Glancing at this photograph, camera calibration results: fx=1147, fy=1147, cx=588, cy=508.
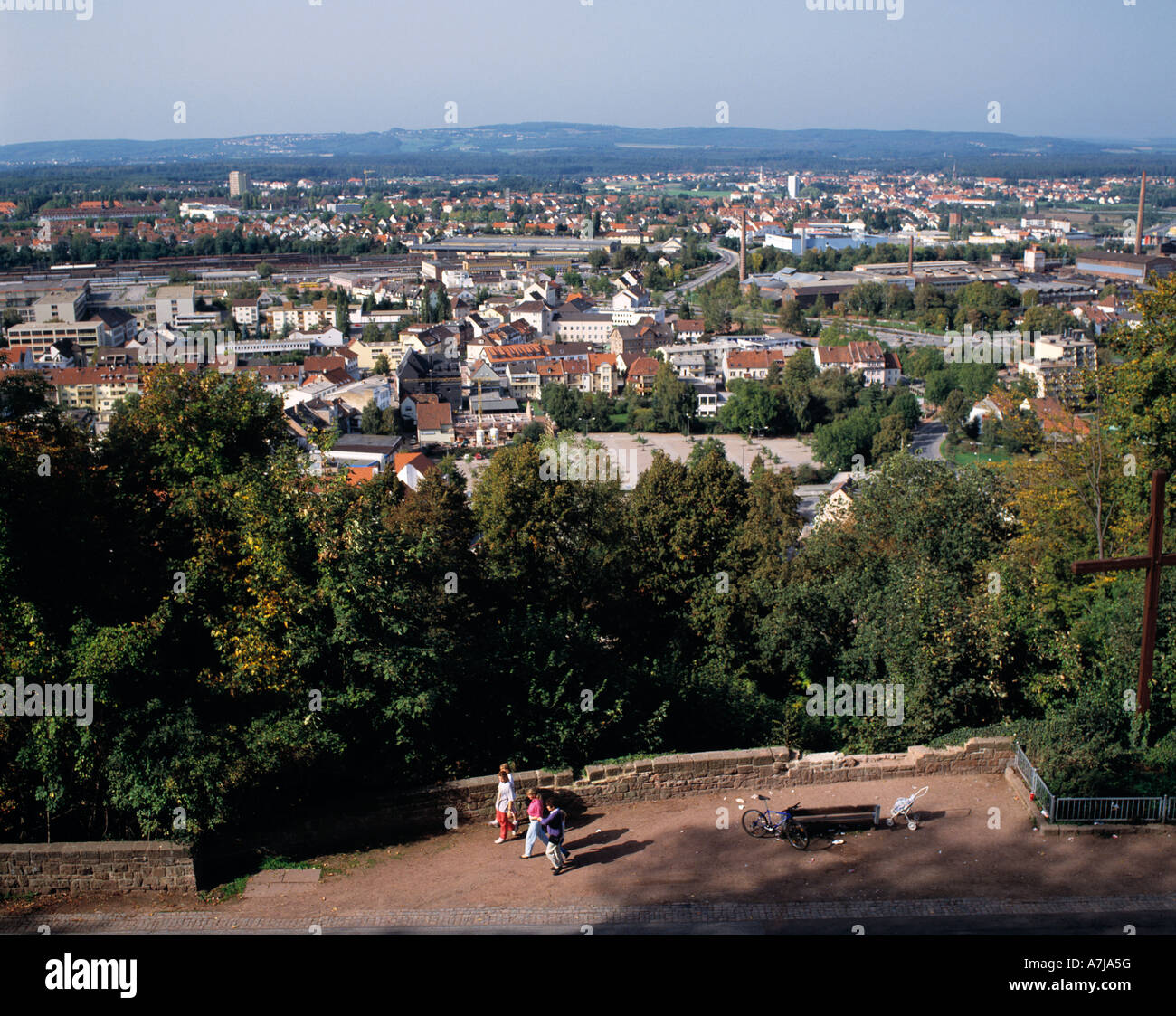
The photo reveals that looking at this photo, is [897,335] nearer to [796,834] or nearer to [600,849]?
[796,834]

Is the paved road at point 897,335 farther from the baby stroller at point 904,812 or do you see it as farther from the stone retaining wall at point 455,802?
the baby stroller at point 904,812

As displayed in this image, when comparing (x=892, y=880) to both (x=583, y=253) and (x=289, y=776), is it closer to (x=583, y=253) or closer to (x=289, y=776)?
(x=289, y=776)

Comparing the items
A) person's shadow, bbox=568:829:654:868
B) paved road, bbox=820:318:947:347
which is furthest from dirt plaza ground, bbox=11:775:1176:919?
paved road, bbox=820:318:947:347

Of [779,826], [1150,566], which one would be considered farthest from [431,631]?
[1150,566]

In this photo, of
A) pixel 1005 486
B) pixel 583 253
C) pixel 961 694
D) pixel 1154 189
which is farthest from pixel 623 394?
pixel 1154 189

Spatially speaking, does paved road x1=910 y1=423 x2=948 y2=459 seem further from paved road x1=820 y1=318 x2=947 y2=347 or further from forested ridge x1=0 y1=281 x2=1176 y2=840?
forested ridge x1=0 y1=281 x2=1176 y2=840

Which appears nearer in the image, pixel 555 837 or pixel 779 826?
pixel 555 837

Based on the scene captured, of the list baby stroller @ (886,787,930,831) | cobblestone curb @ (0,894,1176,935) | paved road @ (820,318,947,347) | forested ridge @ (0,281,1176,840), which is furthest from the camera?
paved road @ (820,318,947,347)
